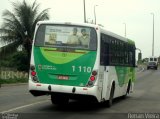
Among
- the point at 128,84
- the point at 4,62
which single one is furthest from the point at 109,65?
the point at 4,62

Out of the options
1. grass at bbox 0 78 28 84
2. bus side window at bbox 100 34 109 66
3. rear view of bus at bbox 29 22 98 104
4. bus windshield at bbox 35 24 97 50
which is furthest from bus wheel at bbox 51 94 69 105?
grass at bbox 0 78 28 84

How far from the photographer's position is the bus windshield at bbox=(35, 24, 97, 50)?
16438 mm

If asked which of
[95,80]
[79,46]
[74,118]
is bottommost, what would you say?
[74,118]

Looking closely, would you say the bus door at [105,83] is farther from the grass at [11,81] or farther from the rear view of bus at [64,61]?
the grass at [11,81]

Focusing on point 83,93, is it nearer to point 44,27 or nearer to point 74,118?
point 74,118

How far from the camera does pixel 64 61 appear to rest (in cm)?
1628

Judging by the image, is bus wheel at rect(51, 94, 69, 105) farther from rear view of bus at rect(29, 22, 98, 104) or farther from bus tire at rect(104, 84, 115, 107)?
rear view of bus at rect(29, 22, 98, 104)

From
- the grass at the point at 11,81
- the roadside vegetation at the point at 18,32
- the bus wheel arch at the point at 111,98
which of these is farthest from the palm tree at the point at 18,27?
the bus wheel arch at the point at 111,98

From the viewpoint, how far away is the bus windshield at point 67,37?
53.9 ft

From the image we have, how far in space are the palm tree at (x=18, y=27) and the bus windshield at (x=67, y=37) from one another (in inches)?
1311

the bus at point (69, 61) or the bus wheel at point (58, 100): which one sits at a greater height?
the bus at point (69, 61)

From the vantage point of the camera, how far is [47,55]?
54.1ft

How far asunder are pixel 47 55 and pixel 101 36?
188cm

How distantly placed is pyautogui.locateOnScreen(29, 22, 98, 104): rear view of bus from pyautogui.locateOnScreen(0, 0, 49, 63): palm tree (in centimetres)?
3341
